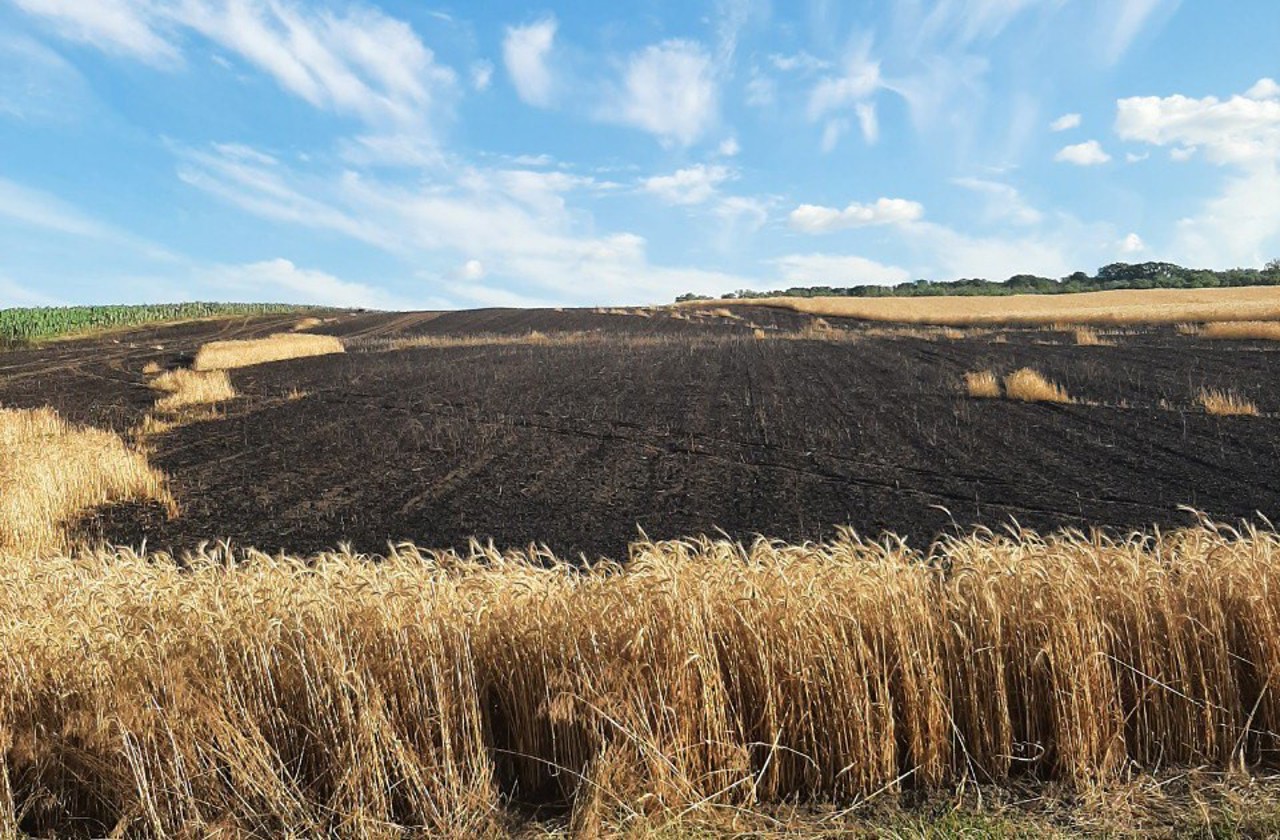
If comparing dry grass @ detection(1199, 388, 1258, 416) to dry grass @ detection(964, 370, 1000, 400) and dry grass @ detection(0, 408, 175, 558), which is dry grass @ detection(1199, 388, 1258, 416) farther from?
dry grass @ detection(0, 408, 175, 558)

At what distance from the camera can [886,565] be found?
393cm

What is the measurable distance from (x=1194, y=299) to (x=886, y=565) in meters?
74.4

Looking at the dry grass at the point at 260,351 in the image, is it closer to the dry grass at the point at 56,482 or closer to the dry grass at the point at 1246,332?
the dry grass at the point at 56,482

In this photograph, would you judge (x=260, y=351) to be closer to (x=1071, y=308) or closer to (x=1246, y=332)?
(x=1246, y=332)

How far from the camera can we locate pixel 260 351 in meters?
32.8

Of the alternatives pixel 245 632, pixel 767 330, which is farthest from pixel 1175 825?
pixel 767 330

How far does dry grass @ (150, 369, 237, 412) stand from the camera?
20.8 metres

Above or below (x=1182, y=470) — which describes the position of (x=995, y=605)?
above

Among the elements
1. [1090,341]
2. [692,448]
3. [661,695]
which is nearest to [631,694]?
[661,695]

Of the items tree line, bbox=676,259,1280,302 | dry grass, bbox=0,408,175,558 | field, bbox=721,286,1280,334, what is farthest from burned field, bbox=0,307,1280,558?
tree line, bbox=676,259,1280,302

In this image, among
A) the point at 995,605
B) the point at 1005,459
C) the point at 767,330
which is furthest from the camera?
the point at 767,330

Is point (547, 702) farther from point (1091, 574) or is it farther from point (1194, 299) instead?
point (1194, 299)

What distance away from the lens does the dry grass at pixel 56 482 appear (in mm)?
8719

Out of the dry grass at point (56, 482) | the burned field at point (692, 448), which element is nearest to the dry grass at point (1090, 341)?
the burned field at point (692, 448)
